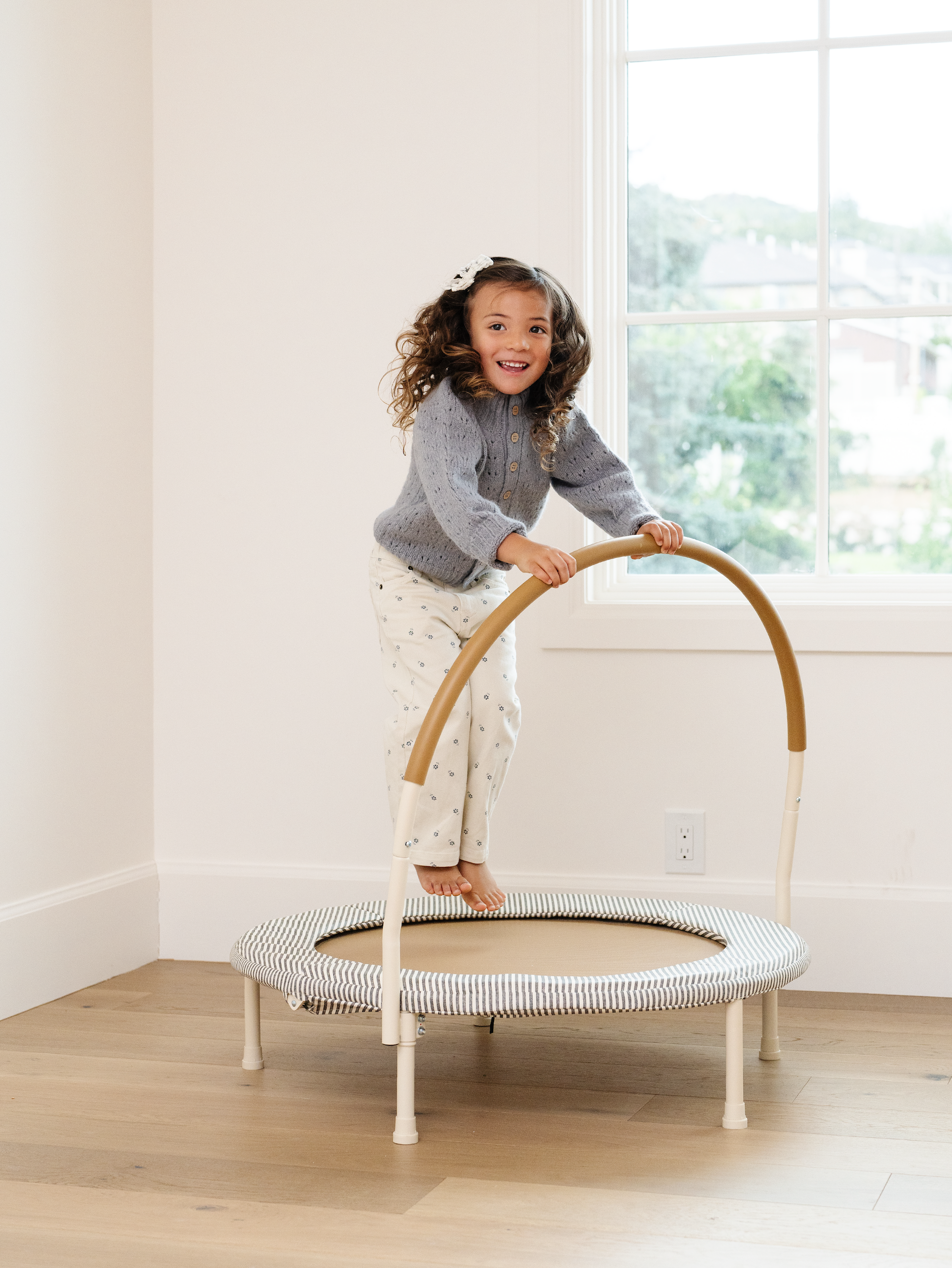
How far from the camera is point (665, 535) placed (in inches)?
75.7

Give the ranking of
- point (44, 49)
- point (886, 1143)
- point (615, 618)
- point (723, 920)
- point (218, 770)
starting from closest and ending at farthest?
1. point (886, 1143)
2. point (723, 920)
3. point (44, 49)
4. point (615, 618)
5. point (218, 770)

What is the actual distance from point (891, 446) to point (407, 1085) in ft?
5.34

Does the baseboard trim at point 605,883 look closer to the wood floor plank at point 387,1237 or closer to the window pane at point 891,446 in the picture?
the window pane at point 891,446

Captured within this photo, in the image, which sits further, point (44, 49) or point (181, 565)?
point (181, 565)

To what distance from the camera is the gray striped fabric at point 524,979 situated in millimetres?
1751

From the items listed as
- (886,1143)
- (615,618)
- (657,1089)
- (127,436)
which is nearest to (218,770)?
(127,436)

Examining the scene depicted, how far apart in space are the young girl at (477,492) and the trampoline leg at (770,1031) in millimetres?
439

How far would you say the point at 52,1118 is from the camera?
1868 mm

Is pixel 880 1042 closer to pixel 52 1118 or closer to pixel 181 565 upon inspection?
pixel 52 1118

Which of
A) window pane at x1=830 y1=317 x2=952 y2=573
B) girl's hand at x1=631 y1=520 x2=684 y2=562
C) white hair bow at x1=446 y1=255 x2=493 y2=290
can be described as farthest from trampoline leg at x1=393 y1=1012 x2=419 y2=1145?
window pane at x1=830 y1=317 x2=952 y2=573

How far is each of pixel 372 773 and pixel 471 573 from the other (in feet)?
2.45

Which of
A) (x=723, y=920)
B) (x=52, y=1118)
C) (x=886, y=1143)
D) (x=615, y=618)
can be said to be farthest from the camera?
(x=615, y=618)

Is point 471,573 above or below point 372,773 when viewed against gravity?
above

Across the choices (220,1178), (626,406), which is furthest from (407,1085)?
(626,406)
